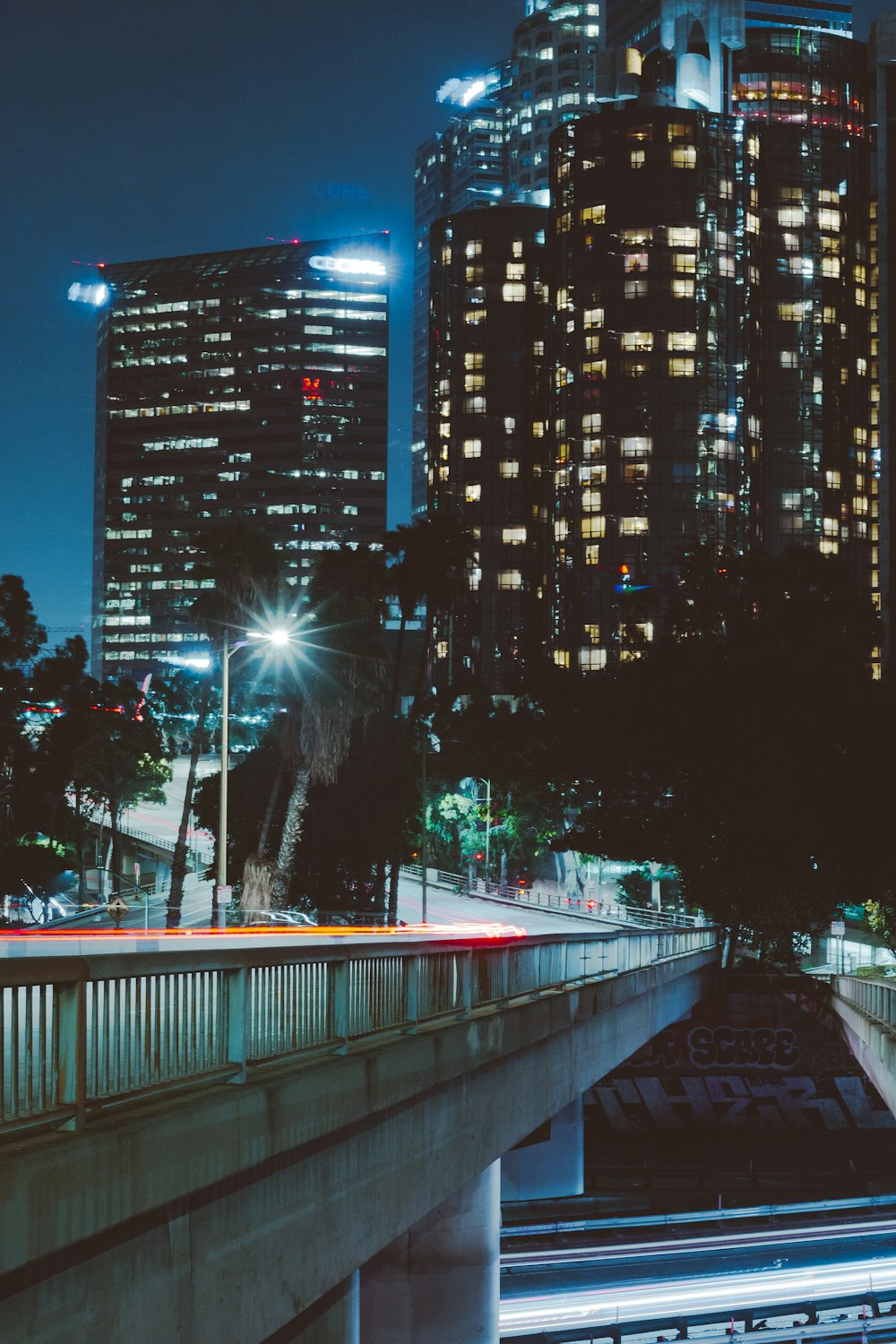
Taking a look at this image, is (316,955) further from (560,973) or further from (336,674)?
(336,674)

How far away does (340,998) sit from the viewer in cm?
1125

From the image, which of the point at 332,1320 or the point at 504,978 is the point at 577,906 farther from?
the point at 332,1320

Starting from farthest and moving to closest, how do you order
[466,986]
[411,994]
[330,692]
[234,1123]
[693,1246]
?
[330,692], [693,1246], [466,986], [411,994], [234,1123]

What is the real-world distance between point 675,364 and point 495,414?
1193 inches

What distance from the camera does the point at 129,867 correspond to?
5054 inches

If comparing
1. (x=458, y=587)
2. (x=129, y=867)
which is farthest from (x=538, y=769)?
(x=129, y=867)

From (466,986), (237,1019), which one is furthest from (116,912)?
(237,1019)

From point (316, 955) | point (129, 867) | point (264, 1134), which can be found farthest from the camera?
point (129, 867)

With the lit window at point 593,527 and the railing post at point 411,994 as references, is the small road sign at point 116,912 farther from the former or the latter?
the lit window at point 593,527

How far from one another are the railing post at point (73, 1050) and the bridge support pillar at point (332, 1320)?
7657 mm

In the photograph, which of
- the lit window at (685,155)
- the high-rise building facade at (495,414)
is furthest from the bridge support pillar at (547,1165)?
the high-rise building facade at (495,414)

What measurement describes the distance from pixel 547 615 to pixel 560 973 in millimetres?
143810

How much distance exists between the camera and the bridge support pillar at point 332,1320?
14117 millimetres

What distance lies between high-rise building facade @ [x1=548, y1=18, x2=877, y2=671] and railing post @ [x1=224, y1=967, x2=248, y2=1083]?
138 metres
